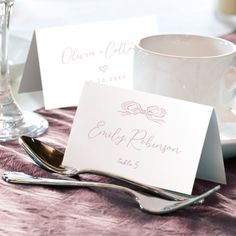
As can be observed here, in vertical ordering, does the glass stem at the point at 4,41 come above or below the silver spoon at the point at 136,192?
above

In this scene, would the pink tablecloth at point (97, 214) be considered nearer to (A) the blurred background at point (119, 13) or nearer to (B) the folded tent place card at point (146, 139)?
(B) the folded tent place card at point (146, 139)

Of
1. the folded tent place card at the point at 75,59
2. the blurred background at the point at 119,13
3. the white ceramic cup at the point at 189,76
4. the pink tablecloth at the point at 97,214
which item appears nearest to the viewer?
the pink tablecloth at the point at 97,214

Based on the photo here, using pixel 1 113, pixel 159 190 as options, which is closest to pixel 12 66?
pixel 1 113

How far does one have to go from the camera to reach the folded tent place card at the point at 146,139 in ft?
1.86

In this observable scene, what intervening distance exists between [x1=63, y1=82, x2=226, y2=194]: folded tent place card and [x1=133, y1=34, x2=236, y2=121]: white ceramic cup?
0.11ft

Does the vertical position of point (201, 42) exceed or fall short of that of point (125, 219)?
it exceeds it

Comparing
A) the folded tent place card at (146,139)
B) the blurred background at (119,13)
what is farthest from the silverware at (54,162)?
the blurred background at (119,13)

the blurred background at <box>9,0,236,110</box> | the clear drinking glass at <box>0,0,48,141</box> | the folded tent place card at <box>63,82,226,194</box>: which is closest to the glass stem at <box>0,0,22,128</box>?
the clear drinking glass at <box>0,0,48,141</box>

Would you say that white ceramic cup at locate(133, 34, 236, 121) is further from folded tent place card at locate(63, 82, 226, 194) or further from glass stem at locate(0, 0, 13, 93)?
glass stem at locate(0, 0, 13, 93)

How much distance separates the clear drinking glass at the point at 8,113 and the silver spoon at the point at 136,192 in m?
0.12

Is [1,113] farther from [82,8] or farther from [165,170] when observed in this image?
[82,8]

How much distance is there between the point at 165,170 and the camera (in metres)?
0.57

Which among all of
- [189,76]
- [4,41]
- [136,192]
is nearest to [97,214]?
[136,192]

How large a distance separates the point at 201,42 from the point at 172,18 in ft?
2.07
